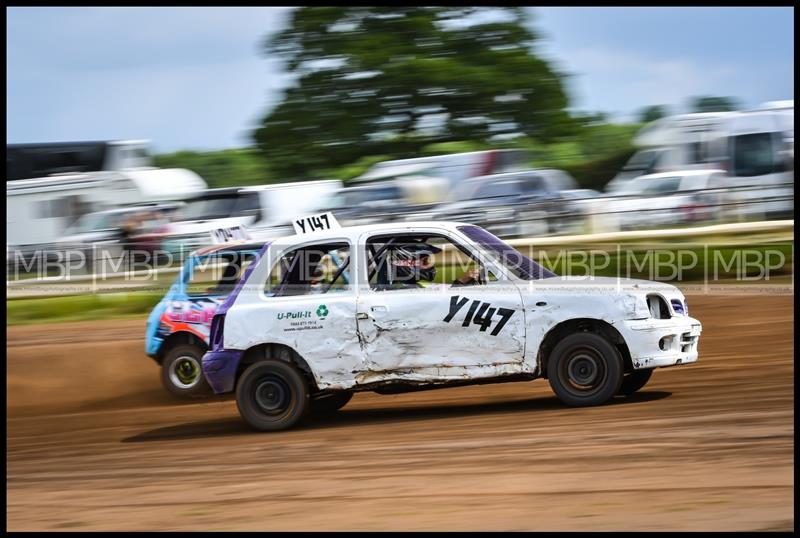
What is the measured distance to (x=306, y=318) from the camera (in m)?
8.77

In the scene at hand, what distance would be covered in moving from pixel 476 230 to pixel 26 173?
18.0 meters

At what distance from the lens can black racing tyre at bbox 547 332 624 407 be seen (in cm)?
818

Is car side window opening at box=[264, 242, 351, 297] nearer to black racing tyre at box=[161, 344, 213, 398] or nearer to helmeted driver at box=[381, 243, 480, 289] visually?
helmeted driver at box=[381, 243, 480, 289]

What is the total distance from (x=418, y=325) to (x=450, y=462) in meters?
1.78

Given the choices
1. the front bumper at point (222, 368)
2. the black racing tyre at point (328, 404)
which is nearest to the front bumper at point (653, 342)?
the black racing tyre at point (328, 404)

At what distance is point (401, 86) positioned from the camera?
27.5 meters

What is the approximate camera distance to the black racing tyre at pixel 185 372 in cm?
1198

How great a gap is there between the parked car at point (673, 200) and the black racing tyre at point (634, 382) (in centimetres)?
909

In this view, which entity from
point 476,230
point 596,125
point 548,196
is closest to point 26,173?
point 548,196

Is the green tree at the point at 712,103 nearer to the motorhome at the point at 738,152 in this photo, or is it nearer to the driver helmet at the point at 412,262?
the motorhome at the point at 738,152

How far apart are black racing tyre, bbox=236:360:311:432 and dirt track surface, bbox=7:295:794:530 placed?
16 cm

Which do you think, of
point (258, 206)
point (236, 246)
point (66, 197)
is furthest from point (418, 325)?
point (66, 197)

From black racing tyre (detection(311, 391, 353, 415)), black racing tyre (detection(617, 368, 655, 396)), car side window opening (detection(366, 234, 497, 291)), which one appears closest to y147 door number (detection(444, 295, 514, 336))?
car side window opening (detection(366, 234, 497, 291))

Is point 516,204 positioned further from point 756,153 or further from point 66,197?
point 66,197
